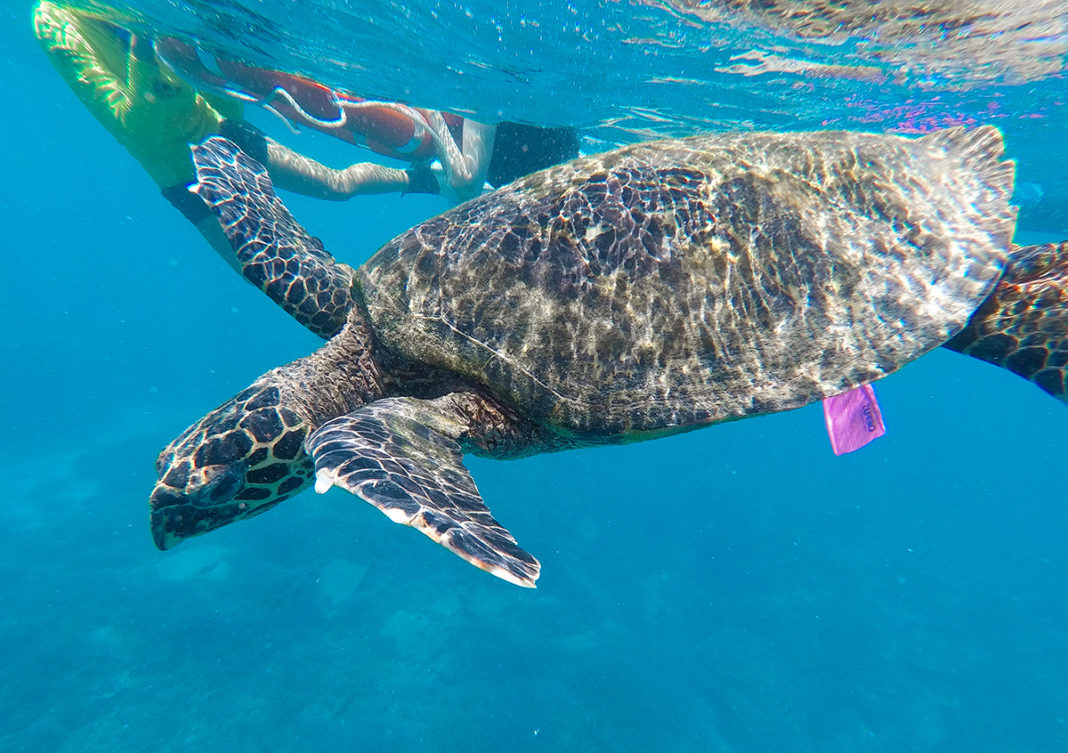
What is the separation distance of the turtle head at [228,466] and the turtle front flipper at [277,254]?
5.57ft

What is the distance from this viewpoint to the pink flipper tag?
4613 millimetres

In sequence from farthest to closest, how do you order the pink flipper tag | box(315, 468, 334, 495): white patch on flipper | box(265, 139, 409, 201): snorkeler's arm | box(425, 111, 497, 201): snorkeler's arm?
box(425, 111, 497, 201): snorkeler's arm, box(265, 139, 409, 201): snorkeler's arm, the pink flipper tag, box(315, 468, 334, 495): white patch on flipper

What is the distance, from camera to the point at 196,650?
15.3 meters

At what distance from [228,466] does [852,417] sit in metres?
5.27

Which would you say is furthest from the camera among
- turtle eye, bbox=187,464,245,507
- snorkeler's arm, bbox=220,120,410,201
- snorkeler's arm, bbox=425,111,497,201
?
snorkeler's arm, bbox=425,111,497,201

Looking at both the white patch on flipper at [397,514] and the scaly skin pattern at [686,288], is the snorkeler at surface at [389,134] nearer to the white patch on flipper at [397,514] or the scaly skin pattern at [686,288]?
the scaly skin pattern at [686,288]

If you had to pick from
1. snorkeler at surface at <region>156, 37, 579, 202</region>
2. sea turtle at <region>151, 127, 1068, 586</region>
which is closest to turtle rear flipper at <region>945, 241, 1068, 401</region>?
sea turtle at <region>151, 127, 1068, 586</region>

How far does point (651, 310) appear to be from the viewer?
3.68 meters

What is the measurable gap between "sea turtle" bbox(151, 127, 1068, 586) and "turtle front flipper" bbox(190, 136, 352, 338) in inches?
51.8

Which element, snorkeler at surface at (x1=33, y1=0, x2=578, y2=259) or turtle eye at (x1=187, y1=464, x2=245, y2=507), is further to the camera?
snorkeler at surface at (x1=33, y1=0, x2=578, y2=259)

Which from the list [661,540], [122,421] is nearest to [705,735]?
[661,540]

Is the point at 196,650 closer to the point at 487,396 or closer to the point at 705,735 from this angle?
the point at 705,735

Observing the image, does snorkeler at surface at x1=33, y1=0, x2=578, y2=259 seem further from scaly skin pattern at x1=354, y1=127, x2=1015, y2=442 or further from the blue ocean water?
scaly skin pattern at x1=354, y1=127, x2=1015, y2=442

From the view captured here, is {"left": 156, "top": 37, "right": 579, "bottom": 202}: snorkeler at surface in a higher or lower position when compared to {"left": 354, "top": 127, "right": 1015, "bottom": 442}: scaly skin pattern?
higher
